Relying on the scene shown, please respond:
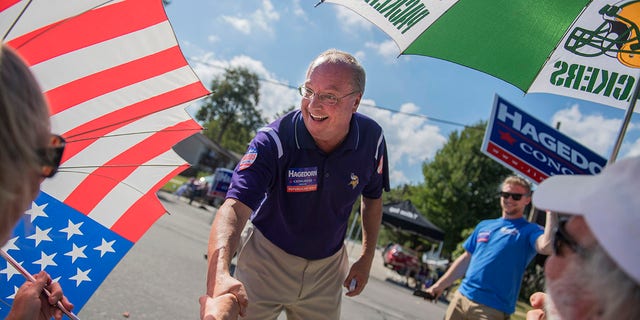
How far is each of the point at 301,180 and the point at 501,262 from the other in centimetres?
243

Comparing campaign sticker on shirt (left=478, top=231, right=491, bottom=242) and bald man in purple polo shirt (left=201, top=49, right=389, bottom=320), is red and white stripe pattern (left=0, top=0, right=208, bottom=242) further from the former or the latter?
campaign sticker on shirt (left=478, top=231, right=491, bottom=242)

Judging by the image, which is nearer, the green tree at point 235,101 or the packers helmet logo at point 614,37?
the packers helmet logo at point 614,37

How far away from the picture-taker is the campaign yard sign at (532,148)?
512 cm

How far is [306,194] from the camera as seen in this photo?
2.36 m

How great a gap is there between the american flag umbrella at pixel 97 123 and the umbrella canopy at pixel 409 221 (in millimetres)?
13800

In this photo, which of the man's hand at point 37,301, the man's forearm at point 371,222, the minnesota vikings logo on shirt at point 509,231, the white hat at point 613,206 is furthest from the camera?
the minnesota vikings logo on shirt at point 509,231

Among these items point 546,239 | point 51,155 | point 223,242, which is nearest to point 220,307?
point 223,242

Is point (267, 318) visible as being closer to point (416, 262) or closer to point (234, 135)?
point (416, 262)

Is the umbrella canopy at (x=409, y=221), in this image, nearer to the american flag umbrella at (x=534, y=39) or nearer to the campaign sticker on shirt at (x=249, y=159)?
the american flag umbrella at (x=534, y=39)

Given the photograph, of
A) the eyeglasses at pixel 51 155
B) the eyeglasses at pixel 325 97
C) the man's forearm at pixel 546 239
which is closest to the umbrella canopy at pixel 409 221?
the man's forearm at pixel 546 239

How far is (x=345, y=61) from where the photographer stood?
8.00 ft

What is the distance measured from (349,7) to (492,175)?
A: 121 ft

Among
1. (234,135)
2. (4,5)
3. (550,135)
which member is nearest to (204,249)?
(550,135)

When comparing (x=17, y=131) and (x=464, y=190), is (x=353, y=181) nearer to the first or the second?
(x=17, y=131)
